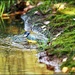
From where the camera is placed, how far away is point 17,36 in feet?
25.4

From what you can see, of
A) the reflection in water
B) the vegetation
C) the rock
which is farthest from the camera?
the vegetation

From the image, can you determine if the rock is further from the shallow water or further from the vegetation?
the shallow water

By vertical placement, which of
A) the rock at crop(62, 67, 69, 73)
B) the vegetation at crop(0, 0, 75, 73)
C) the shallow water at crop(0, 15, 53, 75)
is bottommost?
the shallow water at crop(0, 15, 53, 75)

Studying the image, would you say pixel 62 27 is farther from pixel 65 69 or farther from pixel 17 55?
pixel 65 69

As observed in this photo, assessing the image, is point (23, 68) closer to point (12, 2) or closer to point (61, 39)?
point (61, 39)

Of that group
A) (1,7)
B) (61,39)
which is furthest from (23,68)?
(1,7)

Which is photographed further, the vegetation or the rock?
the vegetation

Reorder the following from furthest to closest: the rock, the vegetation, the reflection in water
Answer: the vegetation
the reflection in water
the rock

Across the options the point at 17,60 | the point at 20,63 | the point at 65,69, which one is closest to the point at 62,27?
the point at 17,60

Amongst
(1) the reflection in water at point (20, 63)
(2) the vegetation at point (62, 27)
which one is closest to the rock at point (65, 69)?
(2) the vegetation at point (62, 27)

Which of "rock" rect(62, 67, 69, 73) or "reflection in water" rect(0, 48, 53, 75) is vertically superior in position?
"rock" rect(62, 67, 69, 73)

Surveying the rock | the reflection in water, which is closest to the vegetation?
the rock

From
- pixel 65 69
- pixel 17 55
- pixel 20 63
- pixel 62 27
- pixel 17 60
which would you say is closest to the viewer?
pixel 65 69

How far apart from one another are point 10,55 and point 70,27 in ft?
4.26
